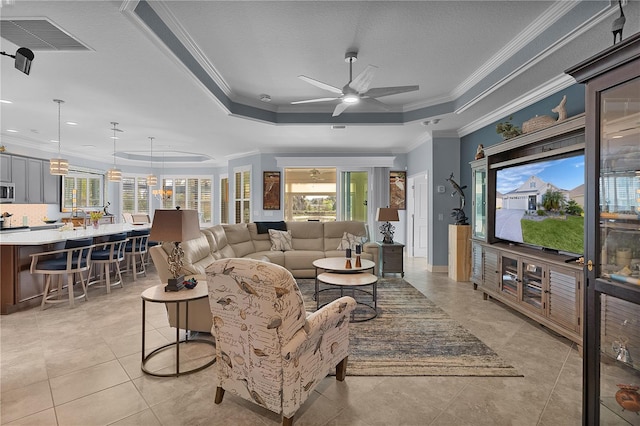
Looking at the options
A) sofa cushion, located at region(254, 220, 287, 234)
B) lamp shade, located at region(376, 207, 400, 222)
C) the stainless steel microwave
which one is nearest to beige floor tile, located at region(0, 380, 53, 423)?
sofa cushion, located at region(254, 220, 287, 234)

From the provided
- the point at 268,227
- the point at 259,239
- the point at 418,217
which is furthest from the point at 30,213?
the point at 418,217

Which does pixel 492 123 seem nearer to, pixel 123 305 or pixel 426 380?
pixel 426 380

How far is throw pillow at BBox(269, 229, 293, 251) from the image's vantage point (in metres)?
5.69

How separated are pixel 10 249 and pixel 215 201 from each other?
23.1ft

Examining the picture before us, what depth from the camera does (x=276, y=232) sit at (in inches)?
229

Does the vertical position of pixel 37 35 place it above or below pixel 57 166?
above

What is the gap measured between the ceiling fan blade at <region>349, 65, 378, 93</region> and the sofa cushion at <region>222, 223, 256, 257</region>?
3.23 m

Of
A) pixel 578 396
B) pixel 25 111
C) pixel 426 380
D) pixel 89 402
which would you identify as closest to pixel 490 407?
pixel 426 380

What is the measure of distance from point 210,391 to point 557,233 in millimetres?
3569

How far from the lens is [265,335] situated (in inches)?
67.0

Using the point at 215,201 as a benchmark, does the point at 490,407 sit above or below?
below

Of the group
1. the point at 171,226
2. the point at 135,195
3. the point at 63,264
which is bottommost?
the point at 63,264

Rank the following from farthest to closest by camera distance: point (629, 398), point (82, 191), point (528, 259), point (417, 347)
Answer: point (82, 191) < point (528, 259) < point (417, 347) < point (629, 398)

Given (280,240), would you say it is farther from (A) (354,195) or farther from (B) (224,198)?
(B) (224,198)
